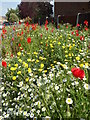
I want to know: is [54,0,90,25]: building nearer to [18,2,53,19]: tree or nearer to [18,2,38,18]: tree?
[18,2,53,19]: tree

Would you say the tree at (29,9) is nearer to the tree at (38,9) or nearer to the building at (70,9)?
the tree at (38,9)

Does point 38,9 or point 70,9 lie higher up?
point 38,9

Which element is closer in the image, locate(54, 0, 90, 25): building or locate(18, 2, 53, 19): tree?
locate(54, 0, 90, 25): building

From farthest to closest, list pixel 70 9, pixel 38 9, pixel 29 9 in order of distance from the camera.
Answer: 1. pixel 29 9
2. pixel 38 9
3. pixel 70 9

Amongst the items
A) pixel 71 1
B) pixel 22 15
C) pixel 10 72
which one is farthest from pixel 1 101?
pixel 22 15

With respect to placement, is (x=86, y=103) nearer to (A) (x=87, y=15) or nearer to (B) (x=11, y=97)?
(B) (x=11, y=97)

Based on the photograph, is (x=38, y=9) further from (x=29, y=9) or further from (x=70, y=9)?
(x=70, y=9)

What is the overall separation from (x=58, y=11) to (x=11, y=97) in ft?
57.5

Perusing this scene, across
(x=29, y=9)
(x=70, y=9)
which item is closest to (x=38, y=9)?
(x=29, y=9)

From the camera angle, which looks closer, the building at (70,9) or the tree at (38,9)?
the building at (70,9)

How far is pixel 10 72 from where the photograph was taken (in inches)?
129

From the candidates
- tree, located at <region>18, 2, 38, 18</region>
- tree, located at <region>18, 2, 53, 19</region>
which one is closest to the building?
tree, located at <region>18, 2, 53, 19</region>

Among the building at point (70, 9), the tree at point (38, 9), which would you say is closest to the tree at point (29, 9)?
the tree at point (38, 9)

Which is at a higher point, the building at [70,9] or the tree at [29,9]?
the tree at [29,9]
